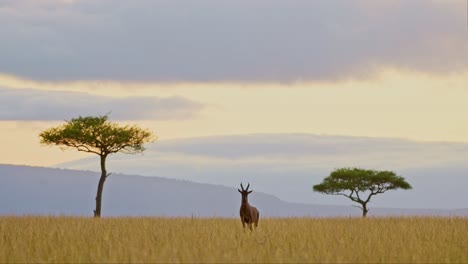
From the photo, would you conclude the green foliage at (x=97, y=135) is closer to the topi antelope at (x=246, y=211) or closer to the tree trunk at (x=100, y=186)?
the tree trunk at (x=100, y=186)

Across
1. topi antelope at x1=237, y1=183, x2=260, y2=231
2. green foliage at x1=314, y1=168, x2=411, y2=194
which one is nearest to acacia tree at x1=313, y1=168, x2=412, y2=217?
green foliage at x1=314, y1=168, x2=411, y2=194

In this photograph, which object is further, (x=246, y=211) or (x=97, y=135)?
(x=97, y=135)

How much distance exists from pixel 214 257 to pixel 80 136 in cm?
4008

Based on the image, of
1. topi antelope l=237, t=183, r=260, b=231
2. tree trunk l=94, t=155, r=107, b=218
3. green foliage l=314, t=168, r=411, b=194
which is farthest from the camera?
green foliage l=314, t=168, r=411, b=194

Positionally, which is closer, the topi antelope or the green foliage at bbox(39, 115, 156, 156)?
the topi antelope

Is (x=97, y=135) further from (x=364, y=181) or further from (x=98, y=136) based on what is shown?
(x=364, y=181)

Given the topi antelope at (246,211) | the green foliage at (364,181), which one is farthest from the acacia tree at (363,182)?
the topi antelope at (246,211)

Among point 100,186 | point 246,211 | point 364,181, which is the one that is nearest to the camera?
point 246,211

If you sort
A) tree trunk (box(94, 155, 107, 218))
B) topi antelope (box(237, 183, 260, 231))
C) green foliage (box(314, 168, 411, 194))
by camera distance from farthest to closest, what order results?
1. green foliage (box(314, 168, 411, 194))
2. tree trunk (box(94, 155, 107, 218))
3. topi antelope (box(237, 183, 260, 231))

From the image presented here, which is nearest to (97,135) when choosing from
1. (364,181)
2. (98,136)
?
(98,136)

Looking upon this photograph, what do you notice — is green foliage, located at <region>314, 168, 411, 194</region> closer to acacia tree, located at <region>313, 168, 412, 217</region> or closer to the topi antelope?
acacia tree, located at <region>313, 168, 412, 217</region>

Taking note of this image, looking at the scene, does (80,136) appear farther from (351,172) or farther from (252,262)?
(252,262)

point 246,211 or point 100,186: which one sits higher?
point 100,186

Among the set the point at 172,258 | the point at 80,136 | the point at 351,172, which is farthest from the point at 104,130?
the point at 172,258
